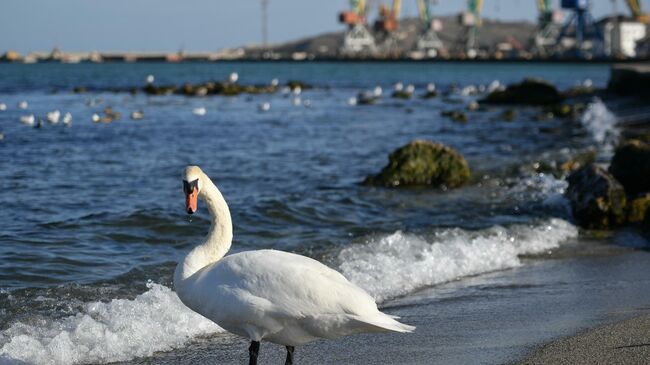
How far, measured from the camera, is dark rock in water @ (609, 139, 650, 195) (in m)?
14.9

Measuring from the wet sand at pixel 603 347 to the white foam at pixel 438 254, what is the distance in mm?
2583

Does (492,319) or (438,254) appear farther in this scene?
(438,254)

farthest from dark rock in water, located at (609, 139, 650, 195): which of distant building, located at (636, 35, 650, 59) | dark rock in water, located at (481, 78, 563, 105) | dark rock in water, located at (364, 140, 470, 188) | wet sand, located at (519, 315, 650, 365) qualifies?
distant building, located at (636, 35, 650, 59)

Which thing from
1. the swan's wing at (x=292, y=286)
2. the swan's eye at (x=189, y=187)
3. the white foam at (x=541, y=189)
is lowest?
the white foam at (x=541, y=189)

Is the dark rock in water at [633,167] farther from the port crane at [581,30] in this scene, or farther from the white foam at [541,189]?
the port crane at [581,30]

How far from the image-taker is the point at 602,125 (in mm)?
31781

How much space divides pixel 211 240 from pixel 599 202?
27.5ft

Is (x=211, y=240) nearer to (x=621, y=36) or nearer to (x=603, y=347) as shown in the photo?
(x=603, y=347)

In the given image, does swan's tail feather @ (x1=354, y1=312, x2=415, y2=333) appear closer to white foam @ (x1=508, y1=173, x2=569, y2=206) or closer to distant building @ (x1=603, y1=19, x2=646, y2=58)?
white foam @ (x1=508, y1=173, x2=569, y2=206)

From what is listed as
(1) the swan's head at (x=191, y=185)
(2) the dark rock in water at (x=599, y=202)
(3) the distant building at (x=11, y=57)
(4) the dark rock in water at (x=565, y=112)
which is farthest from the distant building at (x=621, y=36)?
(1) the swan's head at (x=191, y=185)

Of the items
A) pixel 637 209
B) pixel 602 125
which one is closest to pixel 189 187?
pixel 637 209

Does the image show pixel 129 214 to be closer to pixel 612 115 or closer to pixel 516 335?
pixel 516 335

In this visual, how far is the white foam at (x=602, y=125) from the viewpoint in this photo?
2631 cm

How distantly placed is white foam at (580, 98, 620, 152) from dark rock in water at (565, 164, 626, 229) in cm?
1007
